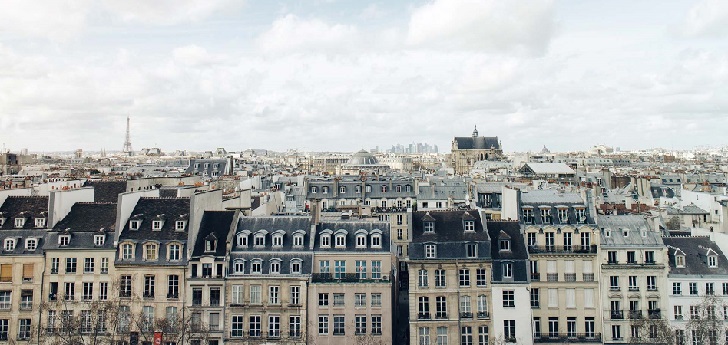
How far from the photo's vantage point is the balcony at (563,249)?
164ft

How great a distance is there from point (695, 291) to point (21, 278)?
51417mm

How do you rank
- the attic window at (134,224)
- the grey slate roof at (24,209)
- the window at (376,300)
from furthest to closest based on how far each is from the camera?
the grey slate roof at (24,209) < the attic window at (134,224) < the window at (376,300)

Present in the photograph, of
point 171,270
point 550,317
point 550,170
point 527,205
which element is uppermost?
point 550,170

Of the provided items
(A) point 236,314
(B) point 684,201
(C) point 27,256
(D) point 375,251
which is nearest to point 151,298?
(A) point 236,314

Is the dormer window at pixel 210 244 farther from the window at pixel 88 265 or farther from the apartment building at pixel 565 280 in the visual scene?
the apartment building at pixel 565 280

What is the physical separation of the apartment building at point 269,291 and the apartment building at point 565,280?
17.8 m

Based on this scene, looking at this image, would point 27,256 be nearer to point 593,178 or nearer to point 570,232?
point 570,232

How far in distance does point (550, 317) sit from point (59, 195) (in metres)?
39.8

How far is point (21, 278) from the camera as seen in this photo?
4700 centimetres

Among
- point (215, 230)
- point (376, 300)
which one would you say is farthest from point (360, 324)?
point (215, 230)

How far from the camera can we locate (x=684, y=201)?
81.5 metres

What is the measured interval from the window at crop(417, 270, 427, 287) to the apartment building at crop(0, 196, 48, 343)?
90.9 ft

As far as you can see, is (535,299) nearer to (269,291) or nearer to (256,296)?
(269,291)

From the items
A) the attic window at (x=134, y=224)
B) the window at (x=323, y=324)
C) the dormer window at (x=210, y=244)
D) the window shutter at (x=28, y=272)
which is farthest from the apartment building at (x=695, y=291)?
the window shutter at (x=28, y=272)
